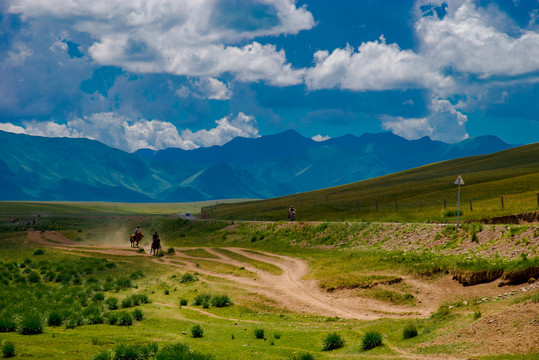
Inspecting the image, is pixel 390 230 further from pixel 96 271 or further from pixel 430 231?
pixel 96 271

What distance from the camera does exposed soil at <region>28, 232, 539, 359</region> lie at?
51.7 feet

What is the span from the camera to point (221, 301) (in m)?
31.8

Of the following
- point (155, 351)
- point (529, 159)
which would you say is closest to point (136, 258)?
point (155, 351)

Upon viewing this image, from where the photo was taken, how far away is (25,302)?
2867 cm

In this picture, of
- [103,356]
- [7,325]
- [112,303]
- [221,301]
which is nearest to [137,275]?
[112,303]

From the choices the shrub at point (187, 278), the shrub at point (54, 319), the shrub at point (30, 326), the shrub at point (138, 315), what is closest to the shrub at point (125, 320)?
the shrub at point (138, 315)

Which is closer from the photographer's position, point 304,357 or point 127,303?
point 304,357

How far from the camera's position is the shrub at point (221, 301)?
31.6 meters

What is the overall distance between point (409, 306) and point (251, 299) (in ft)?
34.8

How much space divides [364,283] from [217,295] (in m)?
10.7

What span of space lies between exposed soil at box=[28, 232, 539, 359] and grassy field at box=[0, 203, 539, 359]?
5.4 inches

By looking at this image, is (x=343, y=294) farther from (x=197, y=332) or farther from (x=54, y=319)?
(x=54, y=319)

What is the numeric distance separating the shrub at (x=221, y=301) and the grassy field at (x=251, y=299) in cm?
18

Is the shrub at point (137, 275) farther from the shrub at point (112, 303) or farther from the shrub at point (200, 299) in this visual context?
the shrub at point (112, 303)
